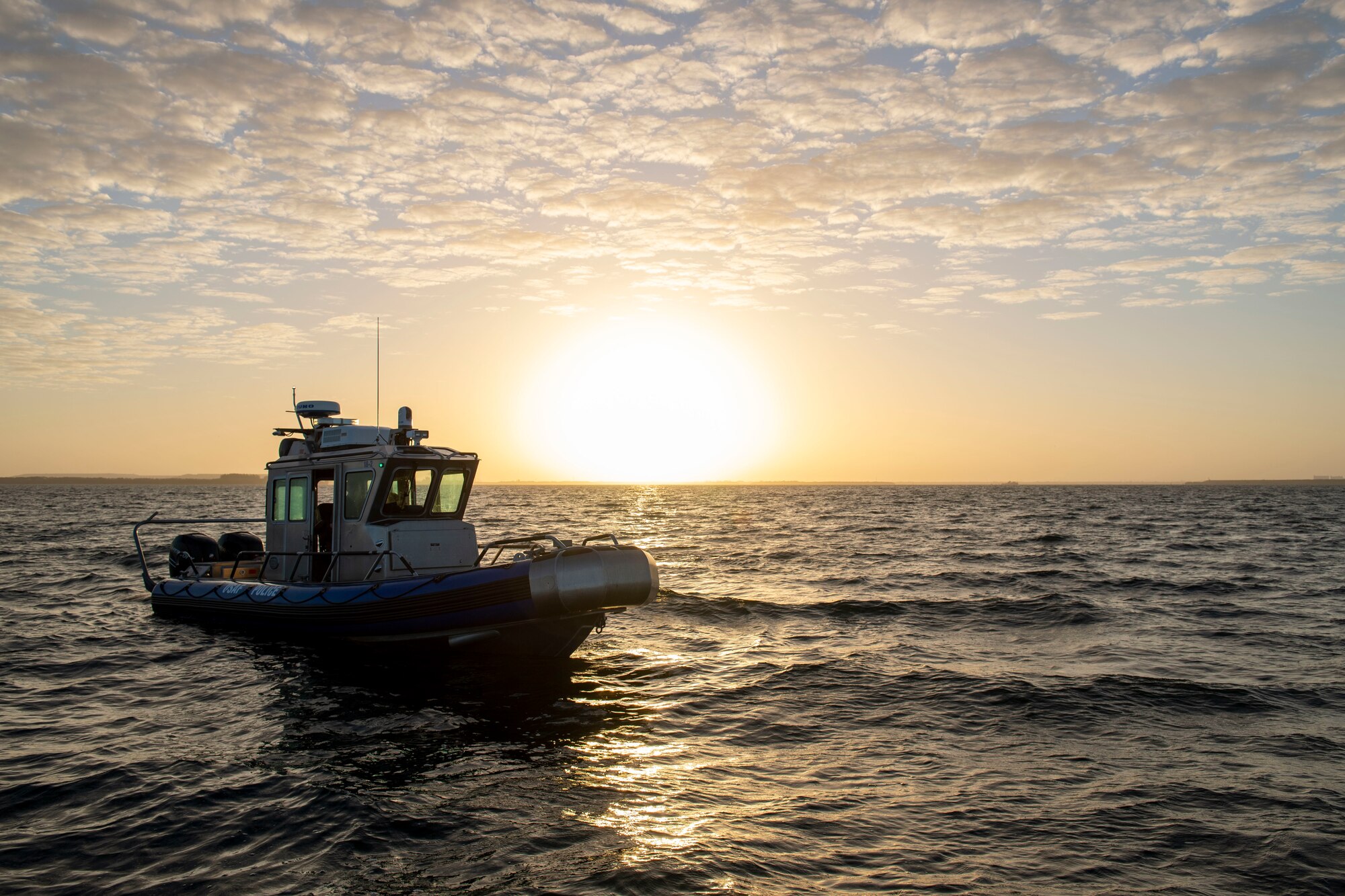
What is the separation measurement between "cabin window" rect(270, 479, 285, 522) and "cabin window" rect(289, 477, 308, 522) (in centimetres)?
34

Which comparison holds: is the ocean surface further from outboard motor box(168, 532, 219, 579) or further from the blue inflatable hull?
outboard motor box(168, 532, 219, 579)

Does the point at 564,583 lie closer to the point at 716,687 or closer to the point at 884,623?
the point at 716,687

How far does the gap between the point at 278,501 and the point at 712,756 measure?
418 inches

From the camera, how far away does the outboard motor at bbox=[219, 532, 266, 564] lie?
1740 cm

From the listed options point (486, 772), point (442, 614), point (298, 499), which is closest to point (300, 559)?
point (298, 499)

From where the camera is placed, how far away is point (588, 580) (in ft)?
35.2

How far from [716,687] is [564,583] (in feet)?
8.76

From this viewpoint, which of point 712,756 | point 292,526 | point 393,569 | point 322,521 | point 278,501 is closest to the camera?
point 712,756

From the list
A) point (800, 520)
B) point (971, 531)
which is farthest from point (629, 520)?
point (971, 531)

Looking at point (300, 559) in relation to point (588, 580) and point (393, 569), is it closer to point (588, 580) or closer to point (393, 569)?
point (393, 569)

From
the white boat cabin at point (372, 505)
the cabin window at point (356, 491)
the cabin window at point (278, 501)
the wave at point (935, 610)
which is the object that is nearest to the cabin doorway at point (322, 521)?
the white boat cabin at point (372, 505)

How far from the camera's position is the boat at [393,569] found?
11078 mm

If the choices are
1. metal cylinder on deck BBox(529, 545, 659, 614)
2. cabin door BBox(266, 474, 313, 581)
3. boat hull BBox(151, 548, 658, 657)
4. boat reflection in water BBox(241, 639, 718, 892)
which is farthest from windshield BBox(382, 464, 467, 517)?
metal cylinder on deck BBox(529, 545, 659, 614)

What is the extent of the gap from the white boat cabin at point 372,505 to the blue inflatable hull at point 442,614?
0.68 metres
